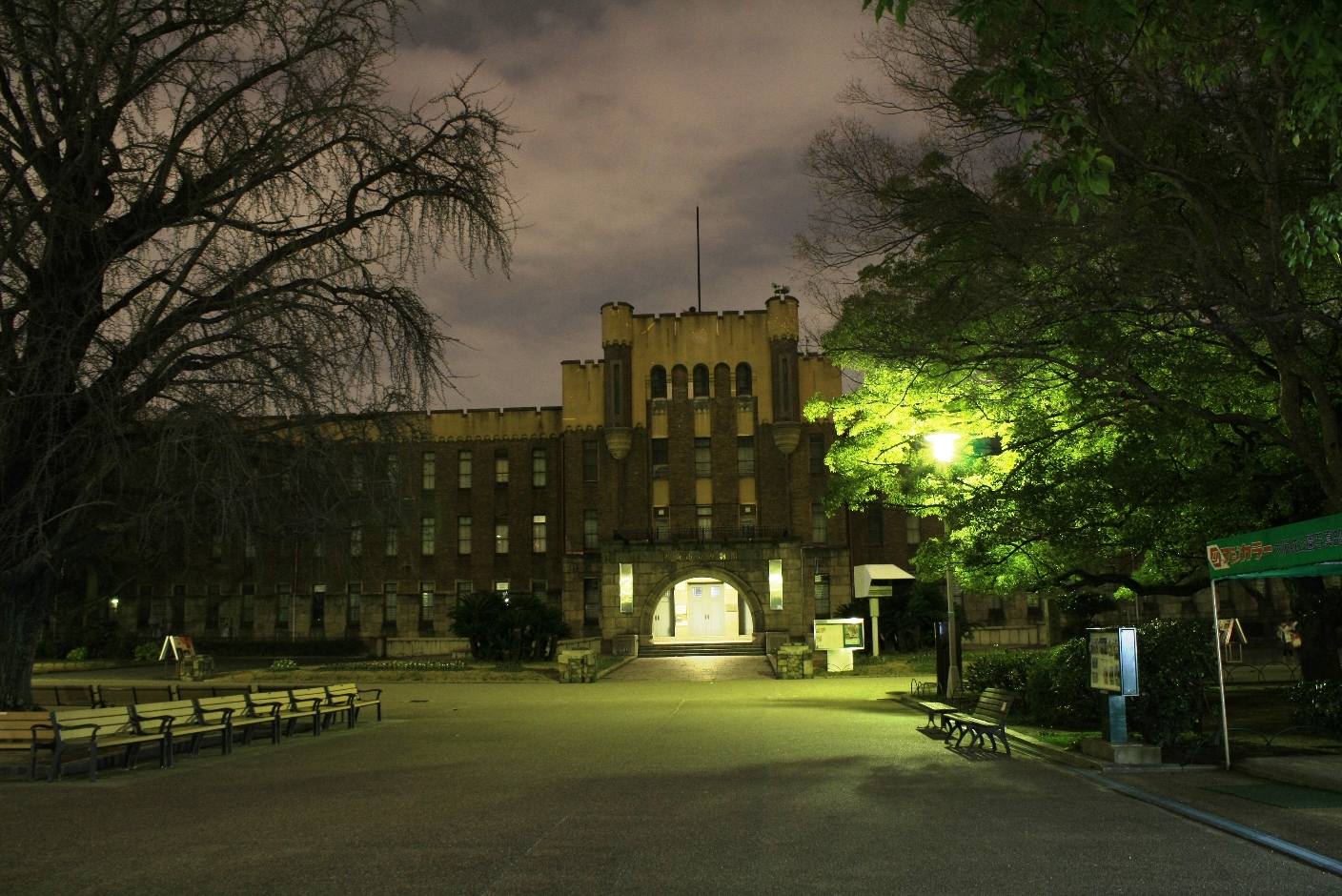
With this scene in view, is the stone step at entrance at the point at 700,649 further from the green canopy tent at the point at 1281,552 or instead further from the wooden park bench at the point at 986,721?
the green canopy tent at the point at 1281,552

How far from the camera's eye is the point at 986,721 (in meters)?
15.2

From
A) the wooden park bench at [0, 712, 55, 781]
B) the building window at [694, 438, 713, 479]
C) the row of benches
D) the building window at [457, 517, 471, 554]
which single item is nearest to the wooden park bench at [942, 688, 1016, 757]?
the row of benches

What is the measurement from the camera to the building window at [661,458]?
47.7m

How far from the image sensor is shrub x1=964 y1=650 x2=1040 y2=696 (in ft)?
68.3

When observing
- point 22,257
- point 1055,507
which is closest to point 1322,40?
point 1055,507

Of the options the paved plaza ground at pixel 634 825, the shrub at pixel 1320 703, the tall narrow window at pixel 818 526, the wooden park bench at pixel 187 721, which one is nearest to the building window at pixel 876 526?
the tall narrow window at pixel 818 526

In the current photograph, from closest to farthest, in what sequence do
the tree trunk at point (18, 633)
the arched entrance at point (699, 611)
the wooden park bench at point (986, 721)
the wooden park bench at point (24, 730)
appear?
the wooden park bench at point (24, 730) < the wooden park bench at point (986, 721) < the tree trunk at point (18, 633) < the arched entrance at point (699, 611)

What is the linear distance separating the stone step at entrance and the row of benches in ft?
81.4

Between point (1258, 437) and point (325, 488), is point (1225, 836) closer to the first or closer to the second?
point (325, 488)

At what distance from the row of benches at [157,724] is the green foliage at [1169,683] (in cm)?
1200

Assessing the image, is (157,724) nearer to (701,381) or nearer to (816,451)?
(701,381)

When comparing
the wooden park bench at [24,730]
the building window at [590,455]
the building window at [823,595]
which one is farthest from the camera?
the building window at [590,455]

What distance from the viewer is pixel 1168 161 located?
1401cm

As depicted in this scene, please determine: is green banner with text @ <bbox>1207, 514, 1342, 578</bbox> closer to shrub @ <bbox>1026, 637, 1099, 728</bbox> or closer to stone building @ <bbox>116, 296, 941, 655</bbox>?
shrub @ <bbox>1026, 637, 1099, 728</bbox>
